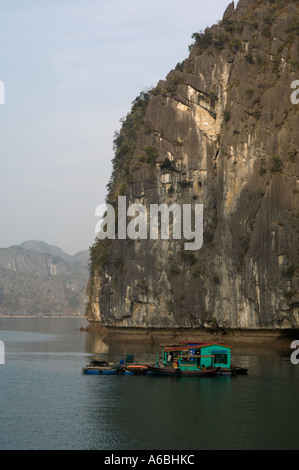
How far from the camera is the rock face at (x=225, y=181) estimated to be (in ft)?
207

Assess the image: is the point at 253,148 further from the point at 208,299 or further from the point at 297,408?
the point at 297,408

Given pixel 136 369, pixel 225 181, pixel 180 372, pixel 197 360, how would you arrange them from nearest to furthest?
pixel 180 372
pixel 136 369
pixel 197 360
pixel 225 181

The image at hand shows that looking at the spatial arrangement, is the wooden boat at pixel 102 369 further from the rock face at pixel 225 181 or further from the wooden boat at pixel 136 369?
the rock face at pixel 225 181

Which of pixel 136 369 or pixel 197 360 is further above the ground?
pixel 197 360

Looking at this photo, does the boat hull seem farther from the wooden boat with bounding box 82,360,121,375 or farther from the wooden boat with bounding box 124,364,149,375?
the wooden boat with bounding box 82,360,121,375

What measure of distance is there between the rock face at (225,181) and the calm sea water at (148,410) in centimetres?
1573

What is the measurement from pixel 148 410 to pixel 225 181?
40.3 m

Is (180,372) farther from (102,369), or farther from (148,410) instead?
(148,410)

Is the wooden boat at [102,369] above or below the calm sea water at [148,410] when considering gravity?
above

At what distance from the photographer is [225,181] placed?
69.1m

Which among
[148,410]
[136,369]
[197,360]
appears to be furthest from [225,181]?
[148,410]

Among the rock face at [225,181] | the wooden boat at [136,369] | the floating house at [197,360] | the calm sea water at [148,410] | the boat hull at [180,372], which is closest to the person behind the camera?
the calm sea water at [148,410]

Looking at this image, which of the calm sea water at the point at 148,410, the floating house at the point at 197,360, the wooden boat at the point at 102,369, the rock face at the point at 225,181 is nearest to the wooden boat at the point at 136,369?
the floating house at the point at 197,360

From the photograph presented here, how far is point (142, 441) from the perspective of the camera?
26531 mm
